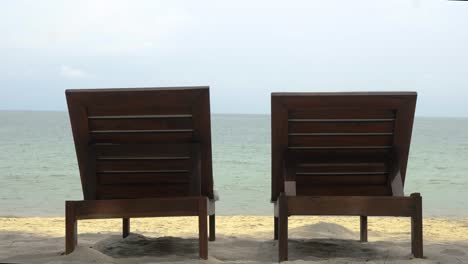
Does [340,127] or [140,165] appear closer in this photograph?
[340,127]

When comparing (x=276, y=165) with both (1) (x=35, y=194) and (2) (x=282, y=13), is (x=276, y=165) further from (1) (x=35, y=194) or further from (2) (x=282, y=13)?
(2) (x=282, y=13)

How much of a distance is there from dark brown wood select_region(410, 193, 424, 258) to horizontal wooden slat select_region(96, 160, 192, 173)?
1439 mm

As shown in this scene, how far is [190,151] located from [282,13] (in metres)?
54.8

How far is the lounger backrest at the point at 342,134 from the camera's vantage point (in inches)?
152

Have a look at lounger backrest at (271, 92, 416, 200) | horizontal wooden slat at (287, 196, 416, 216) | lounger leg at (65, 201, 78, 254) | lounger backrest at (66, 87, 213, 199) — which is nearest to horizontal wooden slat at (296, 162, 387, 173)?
lounger backrest at (271, 92, 416, 200)

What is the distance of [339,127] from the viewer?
4.01 metres

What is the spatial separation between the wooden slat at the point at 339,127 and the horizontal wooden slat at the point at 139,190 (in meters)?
0.85

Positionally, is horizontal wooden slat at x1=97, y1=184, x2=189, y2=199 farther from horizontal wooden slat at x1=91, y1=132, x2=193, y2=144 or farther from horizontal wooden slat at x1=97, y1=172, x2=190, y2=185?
horizontal wooden slat at x1=91, y1=132, x2=193, y2=144

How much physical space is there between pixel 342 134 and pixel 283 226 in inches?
30.8

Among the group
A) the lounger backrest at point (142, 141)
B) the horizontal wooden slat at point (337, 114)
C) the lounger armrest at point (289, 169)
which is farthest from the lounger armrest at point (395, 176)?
the lounger backrest at point (142, 141)

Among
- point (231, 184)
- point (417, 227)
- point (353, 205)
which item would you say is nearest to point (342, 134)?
point (353, 205)

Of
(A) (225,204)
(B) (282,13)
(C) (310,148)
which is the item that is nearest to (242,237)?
(C) (310,148)

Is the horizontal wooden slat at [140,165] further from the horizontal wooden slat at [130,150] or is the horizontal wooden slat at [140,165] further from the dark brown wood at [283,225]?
the dark brown wood at [283,225]

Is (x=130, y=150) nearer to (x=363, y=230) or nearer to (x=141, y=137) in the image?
(x=141, y=137)
